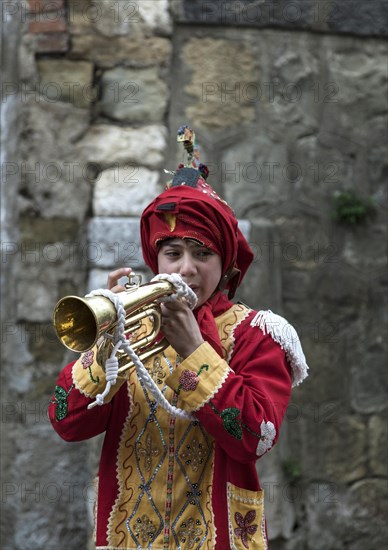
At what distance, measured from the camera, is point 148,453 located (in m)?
2.11

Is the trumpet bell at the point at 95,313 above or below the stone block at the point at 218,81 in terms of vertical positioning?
below

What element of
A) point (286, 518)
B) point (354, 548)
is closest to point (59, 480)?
point (286, 518)

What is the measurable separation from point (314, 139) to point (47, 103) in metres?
1.26

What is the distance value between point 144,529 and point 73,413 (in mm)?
357

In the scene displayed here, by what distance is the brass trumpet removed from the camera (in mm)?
1772

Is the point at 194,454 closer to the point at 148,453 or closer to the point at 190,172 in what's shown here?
the point at 148,453

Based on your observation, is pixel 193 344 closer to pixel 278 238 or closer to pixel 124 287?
pixel 124 287

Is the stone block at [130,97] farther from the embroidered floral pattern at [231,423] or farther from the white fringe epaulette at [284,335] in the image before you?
the embroidered floral pattern at [231,423]

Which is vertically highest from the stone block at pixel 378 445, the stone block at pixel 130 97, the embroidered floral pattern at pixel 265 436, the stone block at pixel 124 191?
the stone block at pixel 130 97

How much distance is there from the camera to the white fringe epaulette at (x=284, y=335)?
2.12 metres

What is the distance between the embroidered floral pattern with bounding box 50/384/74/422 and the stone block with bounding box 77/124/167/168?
155 centimetres

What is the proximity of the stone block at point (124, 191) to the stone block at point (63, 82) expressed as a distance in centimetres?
35

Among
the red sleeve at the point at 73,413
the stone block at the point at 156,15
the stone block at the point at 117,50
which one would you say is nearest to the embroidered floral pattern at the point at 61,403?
the red sleeve at the point at 73,413

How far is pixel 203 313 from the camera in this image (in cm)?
Answer: 213
